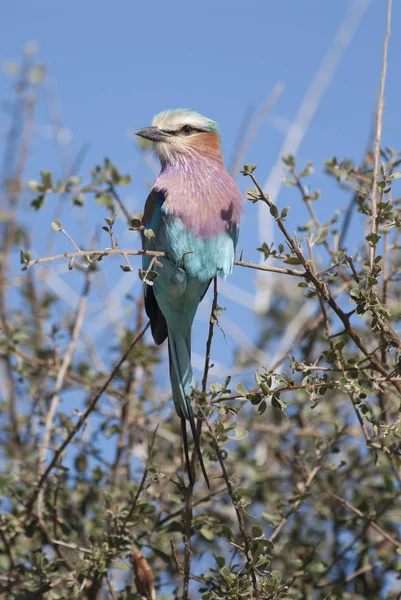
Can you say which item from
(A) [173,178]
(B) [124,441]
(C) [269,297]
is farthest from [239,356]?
(A) [173,178]

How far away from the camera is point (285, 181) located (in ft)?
9.51

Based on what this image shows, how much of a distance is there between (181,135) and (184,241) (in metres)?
0.65

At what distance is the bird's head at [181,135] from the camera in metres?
3.24

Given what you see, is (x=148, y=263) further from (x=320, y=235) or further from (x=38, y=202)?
(x=320, y=235)

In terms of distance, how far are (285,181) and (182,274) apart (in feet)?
1.65

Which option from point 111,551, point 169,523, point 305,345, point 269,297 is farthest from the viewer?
point 269,297

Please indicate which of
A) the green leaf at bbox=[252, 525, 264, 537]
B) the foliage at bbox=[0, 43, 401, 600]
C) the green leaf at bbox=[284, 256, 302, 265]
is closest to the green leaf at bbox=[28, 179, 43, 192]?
the foliage at bbox=[0, 43, 401, 600]

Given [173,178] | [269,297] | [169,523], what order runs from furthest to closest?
[269,297] < [173,178] < [169,523]

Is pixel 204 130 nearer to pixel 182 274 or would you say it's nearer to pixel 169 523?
pixel 182 274

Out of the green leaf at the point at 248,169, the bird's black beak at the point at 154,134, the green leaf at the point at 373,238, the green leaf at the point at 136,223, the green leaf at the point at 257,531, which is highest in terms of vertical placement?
the bird's black beak at the point at 154,134

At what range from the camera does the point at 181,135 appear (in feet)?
10.8

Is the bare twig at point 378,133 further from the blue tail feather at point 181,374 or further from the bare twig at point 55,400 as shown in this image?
the bare twig at point 55,400

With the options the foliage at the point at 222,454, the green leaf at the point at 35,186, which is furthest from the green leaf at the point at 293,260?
the green leaf at the point at 35,186

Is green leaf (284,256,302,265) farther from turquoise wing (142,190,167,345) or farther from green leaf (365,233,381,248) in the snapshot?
turquoise wing (142,190,167,345)
